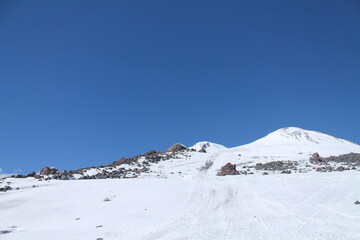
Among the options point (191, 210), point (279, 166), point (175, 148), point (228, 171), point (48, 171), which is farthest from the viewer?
point (175, 148)

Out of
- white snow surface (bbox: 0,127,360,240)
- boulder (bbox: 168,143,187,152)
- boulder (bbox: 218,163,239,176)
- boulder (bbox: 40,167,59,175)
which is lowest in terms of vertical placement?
white snow surface (bbox: 0,127,360,240)

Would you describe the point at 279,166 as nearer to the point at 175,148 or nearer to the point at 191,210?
the point at 175,148

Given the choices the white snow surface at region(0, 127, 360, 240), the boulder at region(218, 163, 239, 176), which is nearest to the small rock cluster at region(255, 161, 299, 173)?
the boulder at region(218, 163, 239, 176)

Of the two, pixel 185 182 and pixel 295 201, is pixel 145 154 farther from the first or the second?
pixel 295 201

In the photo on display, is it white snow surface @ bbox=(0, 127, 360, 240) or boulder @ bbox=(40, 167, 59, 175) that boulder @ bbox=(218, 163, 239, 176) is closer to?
white snow surface @ bbox=(0, 127, 360, 240)

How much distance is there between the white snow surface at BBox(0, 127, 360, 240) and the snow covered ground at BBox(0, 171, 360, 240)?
26mm

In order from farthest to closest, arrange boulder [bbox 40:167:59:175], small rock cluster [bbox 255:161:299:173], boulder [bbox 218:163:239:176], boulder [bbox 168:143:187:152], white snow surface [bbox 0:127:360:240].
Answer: boulder [bbox 168:143:187:152]
small rock cluster [bbox 255:161:299:173]
boulder [bbox 40:167:59:175]
boulder [bbox 218:163:239:176]
white snow surface [bbox 0:127:360:240]

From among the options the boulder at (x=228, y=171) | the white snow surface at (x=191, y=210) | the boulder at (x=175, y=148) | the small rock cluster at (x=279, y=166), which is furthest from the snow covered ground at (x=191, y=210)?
the boulder at (x=175, y=148)

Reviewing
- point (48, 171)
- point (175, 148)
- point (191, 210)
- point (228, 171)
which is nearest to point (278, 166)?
point (228, 171)

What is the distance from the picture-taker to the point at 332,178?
1483cm

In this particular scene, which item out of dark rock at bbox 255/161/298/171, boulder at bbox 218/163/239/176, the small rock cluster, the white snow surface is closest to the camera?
the white snow surface

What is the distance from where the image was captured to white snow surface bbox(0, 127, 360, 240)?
7.50 meters

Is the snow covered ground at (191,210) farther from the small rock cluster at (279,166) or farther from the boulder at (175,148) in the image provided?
the boulder at (175,148)

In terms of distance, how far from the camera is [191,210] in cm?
1012
